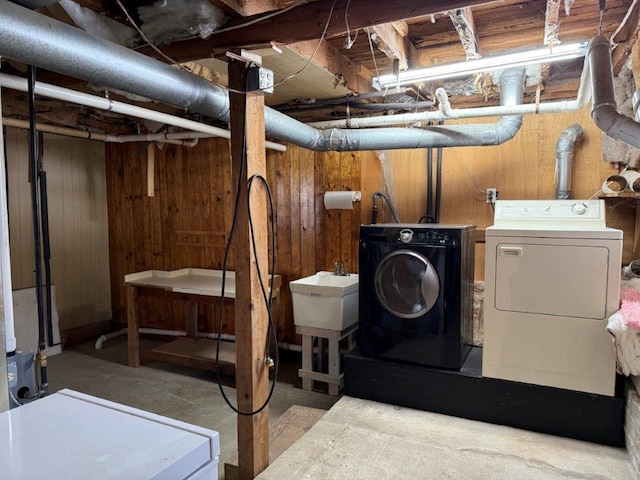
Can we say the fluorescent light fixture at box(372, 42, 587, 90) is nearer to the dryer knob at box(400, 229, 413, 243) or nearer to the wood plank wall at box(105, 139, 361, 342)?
the dryer knob at box(400, 229, 413, 243)

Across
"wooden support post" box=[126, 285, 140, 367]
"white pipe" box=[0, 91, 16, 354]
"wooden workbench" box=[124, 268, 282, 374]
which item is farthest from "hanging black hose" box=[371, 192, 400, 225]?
"white pipe" box=[0, 91, 16, 354]

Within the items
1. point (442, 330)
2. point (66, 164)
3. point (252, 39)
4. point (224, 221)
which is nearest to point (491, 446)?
point (442, 330)

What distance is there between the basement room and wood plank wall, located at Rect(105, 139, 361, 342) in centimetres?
3

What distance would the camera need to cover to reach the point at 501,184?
348cm

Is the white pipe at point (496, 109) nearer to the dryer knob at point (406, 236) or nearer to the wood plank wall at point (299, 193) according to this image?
the wood plank wall at point (299, 193)

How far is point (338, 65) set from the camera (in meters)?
2.76

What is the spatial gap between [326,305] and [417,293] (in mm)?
800

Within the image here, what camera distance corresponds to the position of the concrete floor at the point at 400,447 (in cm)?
215

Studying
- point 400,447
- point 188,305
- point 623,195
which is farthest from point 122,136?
point 623,195

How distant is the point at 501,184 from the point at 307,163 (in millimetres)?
1727

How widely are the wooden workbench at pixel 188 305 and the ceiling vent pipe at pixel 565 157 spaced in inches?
93.0

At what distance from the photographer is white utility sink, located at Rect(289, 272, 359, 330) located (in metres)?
3.34

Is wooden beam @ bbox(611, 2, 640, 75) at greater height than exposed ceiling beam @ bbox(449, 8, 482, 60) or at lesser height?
greater

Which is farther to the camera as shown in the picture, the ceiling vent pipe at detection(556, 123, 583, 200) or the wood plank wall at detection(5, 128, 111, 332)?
the wood plank wall at detection(5, 128, 111, 332)
